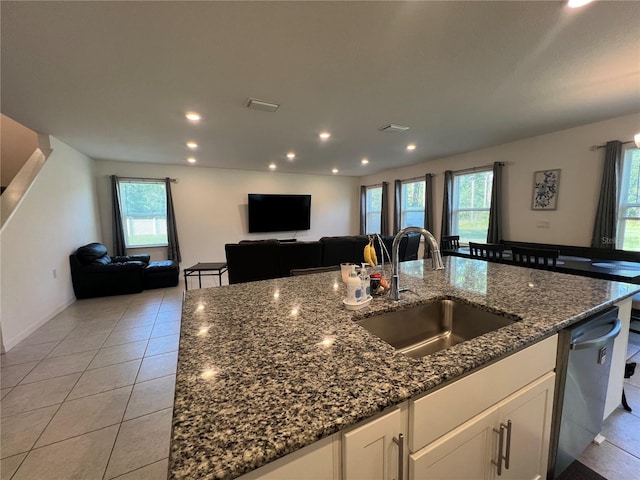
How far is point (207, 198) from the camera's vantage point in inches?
240

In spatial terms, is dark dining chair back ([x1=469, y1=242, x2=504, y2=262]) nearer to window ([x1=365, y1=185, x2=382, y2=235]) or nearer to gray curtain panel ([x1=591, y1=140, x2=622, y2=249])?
gray curtain panel ([x1=591, y1=140, x2=622, y2=249])

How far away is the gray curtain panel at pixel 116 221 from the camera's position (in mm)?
5184

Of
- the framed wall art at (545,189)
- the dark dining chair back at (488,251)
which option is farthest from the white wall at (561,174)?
the dark dining chair back at (488,251)

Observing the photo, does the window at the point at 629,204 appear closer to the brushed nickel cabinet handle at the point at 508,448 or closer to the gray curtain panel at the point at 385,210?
the brushed nickel cabinet handle at the point at 508,448

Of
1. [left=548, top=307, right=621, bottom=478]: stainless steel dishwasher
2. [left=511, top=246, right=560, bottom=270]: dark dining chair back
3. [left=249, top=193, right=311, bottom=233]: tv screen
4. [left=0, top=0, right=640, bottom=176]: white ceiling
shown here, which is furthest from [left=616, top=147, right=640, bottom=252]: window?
[left=249, top=193, right=311, bottom=233]: tv screen

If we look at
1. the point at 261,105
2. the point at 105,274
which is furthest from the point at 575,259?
the point at 105,274

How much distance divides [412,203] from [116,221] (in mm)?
6386

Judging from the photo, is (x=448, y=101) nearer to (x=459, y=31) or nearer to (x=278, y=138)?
(x=459, y=31)

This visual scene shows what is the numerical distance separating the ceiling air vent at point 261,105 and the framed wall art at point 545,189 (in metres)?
3.98

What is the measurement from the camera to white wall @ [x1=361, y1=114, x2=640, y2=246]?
339 cm

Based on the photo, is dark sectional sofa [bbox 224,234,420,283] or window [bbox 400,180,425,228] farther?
window [bbox 400,180,425,228]

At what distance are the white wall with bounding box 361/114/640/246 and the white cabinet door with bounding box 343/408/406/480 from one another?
4452 mm

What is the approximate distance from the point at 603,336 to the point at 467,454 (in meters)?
0.92

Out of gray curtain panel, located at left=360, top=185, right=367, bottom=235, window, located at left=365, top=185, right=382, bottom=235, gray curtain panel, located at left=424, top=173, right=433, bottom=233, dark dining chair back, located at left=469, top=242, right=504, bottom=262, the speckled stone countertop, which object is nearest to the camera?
the speckled stone countertop
